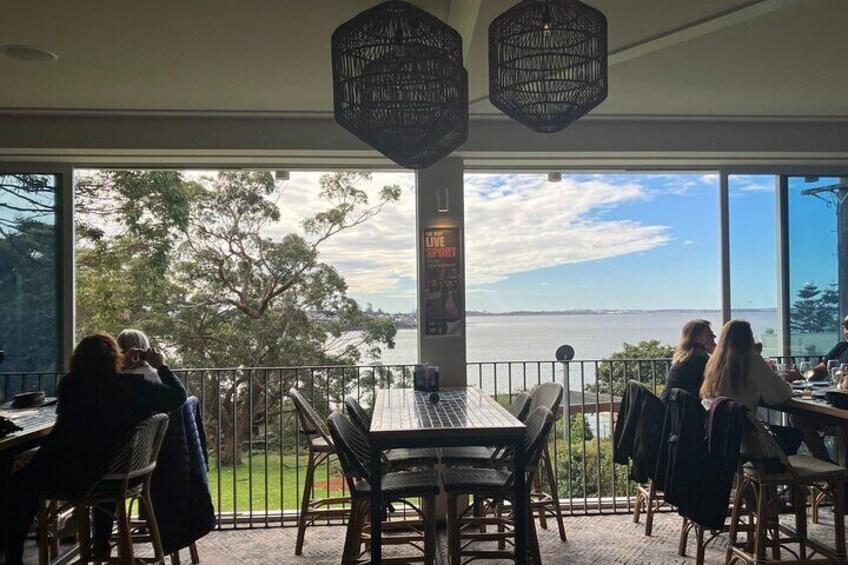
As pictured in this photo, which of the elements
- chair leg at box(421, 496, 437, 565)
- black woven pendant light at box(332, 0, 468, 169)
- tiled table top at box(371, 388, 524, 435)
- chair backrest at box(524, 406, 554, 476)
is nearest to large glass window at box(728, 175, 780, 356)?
tiled table top at box(371, 388, 524, 435)

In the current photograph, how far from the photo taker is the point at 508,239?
7.54 meters

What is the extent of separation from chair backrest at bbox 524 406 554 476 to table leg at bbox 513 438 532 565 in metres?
0.08

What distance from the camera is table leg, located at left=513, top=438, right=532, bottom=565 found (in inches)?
113

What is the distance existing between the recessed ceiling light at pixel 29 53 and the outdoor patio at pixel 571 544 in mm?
3012

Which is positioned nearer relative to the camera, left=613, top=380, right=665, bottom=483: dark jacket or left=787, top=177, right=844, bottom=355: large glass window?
left=613, top=380, right=665, bottom=483: dark jacket

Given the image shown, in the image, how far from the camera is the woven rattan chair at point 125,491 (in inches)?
115

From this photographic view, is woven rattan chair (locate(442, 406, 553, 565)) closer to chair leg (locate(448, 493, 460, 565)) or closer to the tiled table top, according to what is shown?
chair leg (locate(448, 493, 460, 565))

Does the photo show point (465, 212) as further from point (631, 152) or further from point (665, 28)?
point (665, 28)

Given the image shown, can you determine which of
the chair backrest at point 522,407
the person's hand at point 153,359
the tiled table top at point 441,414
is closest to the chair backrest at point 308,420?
the tiled table top at point 441,414

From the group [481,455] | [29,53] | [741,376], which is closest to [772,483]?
[741,376]

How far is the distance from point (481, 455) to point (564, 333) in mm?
2811

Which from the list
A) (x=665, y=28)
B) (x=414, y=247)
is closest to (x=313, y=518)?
(x=414, y=247)

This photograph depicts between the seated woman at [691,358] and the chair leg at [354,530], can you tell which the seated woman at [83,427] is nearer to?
the chair leg at [354,530]

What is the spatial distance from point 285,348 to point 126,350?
156 inches
